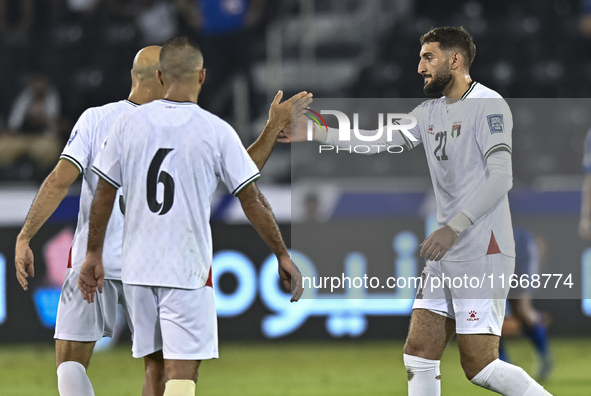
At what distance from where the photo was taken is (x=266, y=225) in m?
3.99

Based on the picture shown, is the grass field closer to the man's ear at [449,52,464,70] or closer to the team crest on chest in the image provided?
the team crest on chest

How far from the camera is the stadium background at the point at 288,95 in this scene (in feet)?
29.2

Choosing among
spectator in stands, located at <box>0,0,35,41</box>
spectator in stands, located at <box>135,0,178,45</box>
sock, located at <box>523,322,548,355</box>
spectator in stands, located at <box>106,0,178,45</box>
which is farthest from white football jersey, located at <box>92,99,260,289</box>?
spectator in stands, located at <box>0,0,35,41</box>

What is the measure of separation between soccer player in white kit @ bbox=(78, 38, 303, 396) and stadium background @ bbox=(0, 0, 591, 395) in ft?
9.47

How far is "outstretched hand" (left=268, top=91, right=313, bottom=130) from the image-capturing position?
5008 millimetres

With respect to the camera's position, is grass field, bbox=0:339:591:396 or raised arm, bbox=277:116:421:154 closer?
raised arm, bbox=277:116:421:154

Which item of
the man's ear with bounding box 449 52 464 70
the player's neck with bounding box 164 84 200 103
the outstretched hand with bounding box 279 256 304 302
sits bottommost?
the outstretched hand with bounding box 279 256 304 302

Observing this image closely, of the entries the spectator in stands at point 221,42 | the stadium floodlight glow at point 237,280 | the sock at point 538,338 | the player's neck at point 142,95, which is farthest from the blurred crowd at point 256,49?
the player's neck at point 142,95

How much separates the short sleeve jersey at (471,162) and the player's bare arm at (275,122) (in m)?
0.92

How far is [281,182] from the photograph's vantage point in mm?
10203

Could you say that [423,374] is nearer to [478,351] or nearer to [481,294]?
[478,351]

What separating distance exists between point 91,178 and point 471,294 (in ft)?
6.64

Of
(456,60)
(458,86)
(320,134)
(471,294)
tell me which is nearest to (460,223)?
(471,294)

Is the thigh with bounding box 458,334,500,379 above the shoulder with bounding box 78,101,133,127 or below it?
below
